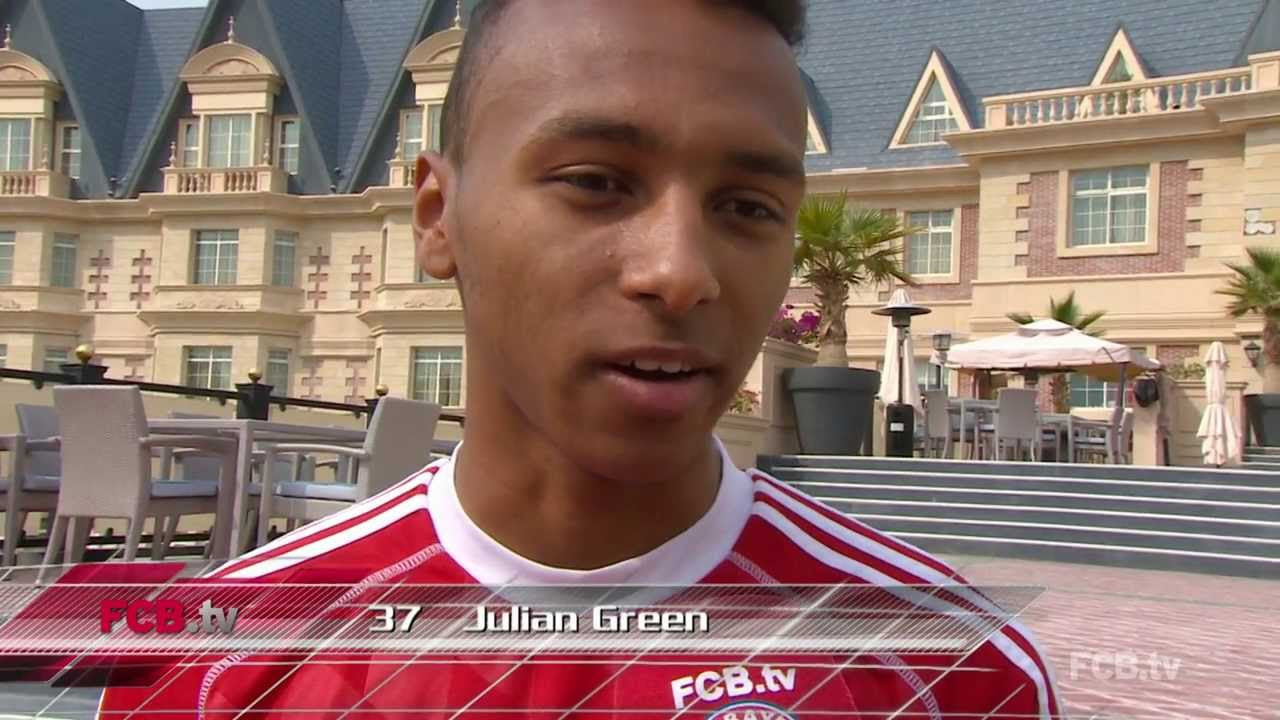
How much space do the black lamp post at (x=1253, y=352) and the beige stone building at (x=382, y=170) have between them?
4.89ft

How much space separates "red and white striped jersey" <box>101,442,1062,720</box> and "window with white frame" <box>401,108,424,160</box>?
28.6 meters

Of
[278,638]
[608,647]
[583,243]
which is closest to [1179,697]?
[608,647]

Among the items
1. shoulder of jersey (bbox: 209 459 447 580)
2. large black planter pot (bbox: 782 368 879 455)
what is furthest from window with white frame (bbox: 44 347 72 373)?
shoulder of jersey (bbox: 209 459 447 580)

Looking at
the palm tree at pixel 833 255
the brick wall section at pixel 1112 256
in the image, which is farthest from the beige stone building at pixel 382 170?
the palm tree at pixel 833 255

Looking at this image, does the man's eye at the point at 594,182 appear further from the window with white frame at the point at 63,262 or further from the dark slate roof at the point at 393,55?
the window with white frame at the point at 63,262

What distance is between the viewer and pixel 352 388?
2773 centimetres

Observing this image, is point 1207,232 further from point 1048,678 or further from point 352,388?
point 1048,678

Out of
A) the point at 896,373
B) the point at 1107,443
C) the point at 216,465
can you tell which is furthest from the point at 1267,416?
the point at 216,465

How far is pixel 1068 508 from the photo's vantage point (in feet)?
41.9

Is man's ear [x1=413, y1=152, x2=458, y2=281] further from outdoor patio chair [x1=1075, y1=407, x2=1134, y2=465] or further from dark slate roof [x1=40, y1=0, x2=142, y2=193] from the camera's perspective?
dark slate roof [x1=40, y1=0, x2=142, y2=193]

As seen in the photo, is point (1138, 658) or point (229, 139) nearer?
point (1138, 658)

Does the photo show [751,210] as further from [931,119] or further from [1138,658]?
[931,119]

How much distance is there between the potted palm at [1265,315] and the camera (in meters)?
19.2

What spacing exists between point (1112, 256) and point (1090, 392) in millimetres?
2746
